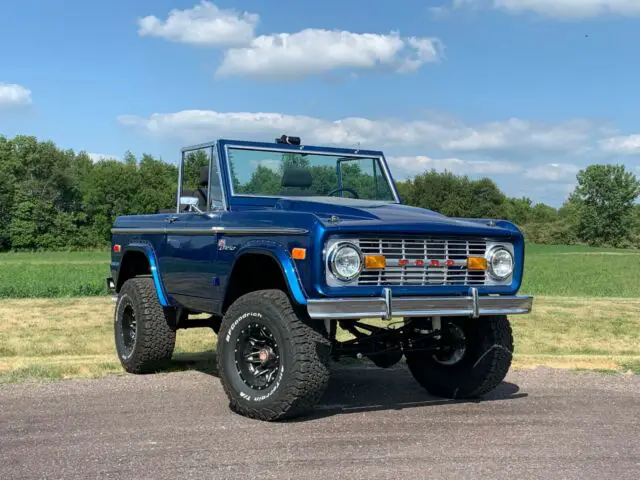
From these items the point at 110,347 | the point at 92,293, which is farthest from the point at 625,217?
the point at 110,347

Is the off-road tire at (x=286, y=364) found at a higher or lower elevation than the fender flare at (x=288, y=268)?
lower

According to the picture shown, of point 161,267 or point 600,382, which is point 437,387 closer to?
point 600,382

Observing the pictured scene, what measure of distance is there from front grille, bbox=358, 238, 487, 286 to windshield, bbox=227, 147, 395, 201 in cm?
193

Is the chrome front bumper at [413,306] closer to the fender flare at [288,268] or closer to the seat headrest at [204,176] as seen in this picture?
the fender flare at [288,268]

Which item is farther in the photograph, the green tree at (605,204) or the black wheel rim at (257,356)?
the green tree at (605,204)

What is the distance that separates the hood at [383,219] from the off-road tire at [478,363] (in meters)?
0.91

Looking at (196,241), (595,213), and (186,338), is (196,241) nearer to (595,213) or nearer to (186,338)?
(186,338)

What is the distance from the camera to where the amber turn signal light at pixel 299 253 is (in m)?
5.90

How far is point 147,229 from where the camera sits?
8383mm

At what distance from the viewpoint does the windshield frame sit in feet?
25.2

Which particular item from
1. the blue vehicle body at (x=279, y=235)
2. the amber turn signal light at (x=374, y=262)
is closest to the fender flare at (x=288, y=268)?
the blue vehicle body at (x=279, y=235)

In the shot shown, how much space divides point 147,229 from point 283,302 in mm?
2741

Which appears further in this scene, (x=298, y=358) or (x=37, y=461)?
(x=298, y=358)

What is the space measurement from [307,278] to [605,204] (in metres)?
114
